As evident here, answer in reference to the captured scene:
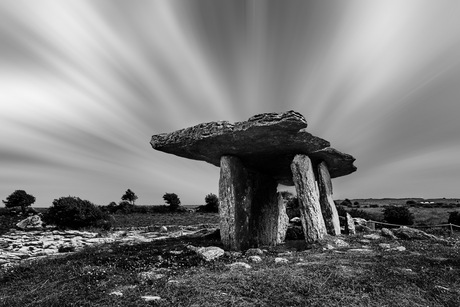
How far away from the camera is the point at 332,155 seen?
13.8 m

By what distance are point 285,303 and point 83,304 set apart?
351 centimetres

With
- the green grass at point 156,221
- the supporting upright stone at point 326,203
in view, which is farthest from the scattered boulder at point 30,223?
the supporting upright stone at point 326,203

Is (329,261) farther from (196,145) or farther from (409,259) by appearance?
(196,145)

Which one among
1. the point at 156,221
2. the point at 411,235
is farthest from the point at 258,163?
the point at 156,221

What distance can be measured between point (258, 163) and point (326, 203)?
3827mm

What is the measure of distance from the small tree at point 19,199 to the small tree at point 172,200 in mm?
19716

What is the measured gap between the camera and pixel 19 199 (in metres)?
39.2

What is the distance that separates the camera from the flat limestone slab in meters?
10.3

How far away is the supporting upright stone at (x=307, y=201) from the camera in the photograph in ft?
37.6

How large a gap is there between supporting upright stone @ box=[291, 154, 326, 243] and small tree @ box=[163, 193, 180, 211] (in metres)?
40.5

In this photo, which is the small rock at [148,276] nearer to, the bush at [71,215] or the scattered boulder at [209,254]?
the scattered boulder at [209,254]

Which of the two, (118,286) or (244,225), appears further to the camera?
(244,225)

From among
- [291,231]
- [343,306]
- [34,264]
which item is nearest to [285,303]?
[343,306]

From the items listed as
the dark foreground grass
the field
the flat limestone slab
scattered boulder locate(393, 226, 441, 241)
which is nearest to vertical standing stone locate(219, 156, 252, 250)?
the flat limestone slab
